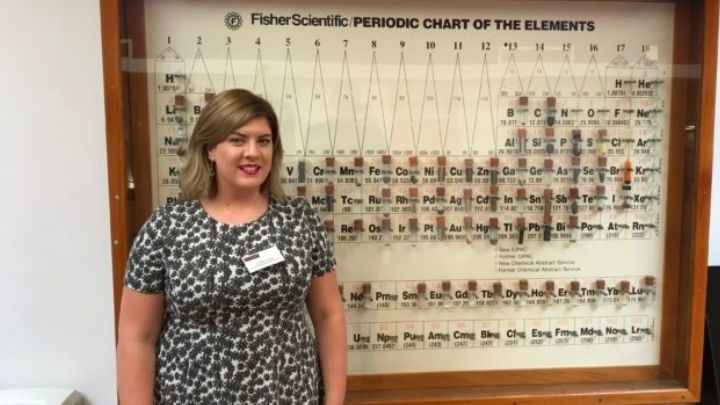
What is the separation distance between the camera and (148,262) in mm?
1021

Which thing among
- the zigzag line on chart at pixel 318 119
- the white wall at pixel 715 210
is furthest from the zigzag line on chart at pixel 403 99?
the white wall at pixel 715 210

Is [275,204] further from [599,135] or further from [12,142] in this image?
[599,135]

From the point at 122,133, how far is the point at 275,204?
15.2 inches

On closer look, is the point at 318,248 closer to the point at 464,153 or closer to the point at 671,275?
the point at 464,153

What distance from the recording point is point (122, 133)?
1.16 metres

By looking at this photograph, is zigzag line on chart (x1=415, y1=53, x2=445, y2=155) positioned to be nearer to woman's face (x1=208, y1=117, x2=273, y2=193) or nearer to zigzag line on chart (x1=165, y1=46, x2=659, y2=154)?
zigzag line on chart (x1=165, y1=46, x2=659, y2=154)

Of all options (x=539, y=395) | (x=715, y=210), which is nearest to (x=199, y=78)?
(x=539, y=395)

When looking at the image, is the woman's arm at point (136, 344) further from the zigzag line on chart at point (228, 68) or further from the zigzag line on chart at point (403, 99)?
the zigzag line on chart at point (403, 99)

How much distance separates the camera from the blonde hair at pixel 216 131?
1.01 m

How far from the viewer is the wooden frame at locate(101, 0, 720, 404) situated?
1.24 meters

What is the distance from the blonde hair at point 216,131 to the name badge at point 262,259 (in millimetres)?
136

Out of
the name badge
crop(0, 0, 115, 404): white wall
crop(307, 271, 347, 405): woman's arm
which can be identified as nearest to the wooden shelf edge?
crop(307, 271, 347, 405): woman's arm

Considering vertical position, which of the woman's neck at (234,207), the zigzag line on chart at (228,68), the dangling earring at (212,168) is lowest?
the woman's neck at (234,207)

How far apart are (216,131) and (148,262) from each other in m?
0.29
